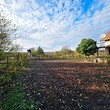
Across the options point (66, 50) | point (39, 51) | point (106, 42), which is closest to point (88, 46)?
point (106, 42)

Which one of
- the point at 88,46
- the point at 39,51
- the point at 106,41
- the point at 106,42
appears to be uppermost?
the point at 106,41

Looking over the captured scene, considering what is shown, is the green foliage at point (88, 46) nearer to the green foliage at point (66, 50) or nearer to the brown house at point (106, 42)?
the brown house at point (106, 42)

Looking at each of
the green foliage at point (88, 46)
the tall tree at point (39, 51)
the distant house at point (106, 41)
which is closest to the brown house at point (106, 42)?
the distant house at point (106, 41)

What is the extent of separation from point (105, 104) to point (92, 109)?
642 mm

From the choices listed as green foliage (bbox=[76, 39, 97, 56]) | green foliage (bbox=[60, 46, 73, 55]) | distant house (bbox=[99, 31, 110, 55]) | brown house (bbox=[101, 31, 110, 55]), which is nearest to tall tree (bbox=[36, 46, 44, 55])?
green foliage (bbox=[60, 46, 73, 55])

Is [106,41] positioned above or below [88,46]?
above

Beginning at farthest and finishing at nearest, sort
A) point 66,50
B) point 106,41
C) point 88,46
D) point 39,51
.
A: point 66,50 → point 39,51 → point 106,41 → point 88,46

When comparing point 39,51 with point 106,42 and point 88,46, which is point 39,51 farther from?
point 88,46

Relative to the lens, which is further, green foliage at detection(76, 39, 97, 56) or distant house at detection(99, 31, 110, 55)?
distant house at detection(99, 31, 110, 55)

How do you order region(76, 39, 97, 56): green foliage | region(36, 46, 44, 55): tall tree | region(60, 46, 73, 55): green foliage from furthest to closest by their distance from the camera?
region(60, 46, 73, 55): green foliage
region(36, 46, 44, 55): tall tree
region(76, 39, 97, 56): green foliage

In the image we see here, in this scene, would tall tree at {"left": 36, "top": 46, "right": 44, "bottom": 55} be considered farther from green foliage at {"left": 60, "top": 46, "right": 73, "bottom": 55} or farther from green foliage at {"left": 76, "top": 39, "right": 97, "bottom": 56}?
green foliage at {"left": 76, "top": 39, "right": 97, "bottom": 56}

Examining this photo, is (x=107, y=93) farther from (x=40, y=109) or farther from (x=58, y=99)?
(x=40, y=109)

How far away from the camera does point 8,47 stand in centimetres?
748

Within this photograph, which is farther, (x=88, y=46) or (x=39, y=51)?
(x=39, y=51)
